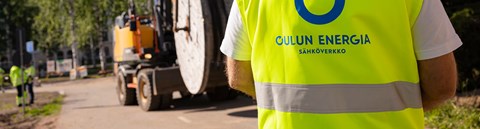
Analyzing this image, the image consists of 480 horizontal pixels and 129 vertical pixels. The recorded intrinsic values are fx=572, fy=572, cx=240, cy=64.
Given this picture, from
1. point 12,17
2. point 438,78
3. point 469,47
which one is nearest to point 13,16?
point 12,17

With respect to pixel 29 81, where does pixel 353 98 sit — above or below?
above

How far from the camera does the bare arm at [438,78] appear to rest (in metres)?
1.91

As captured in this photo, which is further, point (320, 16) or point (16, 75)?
point (16, 75)

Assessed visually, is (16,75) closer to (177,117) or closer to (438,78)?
(177,117)

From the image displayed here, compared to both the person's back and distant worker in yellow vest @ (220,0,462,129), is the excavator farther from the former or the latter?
distant worker in yellow vest @ (220,0,462,129)

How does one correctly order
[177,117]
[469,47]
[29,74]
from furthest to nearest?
[29,74], [177,117], [469,47]

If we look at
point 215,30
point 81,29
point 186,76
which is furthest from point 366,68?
point 81,29

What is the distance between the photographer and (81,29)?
40531mm

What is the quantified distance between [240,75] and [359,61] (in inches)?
23.8

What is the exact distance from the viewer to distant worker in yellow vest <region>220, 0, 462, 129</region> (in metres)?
1.85

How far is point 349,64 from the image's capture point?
1871mm

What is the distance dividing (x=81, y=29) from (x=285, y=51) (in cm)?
4026

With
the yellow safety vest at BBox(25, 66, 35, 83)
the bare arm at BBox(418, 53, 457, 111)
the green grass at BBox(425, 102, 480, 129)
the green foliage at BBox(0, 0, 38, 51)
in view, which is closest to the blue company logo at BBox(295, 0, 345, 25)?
the bare arm at BBox(418, 53, 457, 111)

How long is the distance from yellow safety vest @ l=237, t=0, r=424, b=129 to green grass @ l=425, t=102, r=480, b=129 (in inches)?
207
